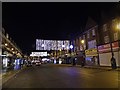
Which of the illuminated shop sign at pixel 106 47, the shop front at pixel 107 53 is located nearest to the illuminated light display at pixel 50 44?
the illuminated shop sign at pixel 106 47

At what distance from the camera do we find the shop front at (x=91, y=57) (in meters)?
56.5

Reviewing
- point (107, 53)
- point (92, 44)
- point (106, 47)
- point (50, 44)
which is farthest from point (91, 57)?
point (50, 44)

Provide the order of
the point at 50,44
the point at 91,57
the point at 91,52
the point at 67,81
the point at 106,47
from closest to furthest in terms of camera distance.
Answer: the point at 67,81, the point at 106,47, the point at 91,52, the point at 91,57, the point at 50,44

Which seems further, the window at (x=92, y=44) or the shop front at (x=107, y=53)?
the window at (x=92, y=44)

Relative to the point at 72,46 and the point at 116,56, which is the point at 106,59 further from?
the point at 72,46

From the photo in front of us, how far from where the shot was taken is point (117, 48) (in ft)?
145

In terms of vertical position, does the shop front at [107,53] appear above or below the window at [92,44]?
below

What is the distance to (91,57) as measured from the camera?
60.3 meters

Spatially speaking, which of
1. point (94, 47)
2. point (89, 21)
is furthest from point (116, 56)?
point (89, 21)

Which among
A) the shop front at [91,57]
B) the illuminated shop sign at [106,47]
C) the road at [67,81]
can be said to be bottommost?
the road at [67,81]

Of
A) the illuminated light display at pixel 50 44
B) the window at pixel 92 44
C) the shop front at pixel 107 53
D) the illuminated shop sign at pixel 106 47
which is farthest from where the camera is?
the illuminated light display at pixel 50 44

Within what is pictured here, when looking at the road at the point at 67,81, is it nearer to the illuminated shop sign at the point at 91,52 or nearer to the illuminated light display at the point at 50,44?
the illuminated shop sign at the point at 91,52

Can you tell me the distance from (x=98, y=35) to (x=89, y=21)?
8.05 m

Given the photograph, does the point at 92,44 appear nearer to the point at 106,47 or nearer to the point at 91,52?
the point at 91,52
